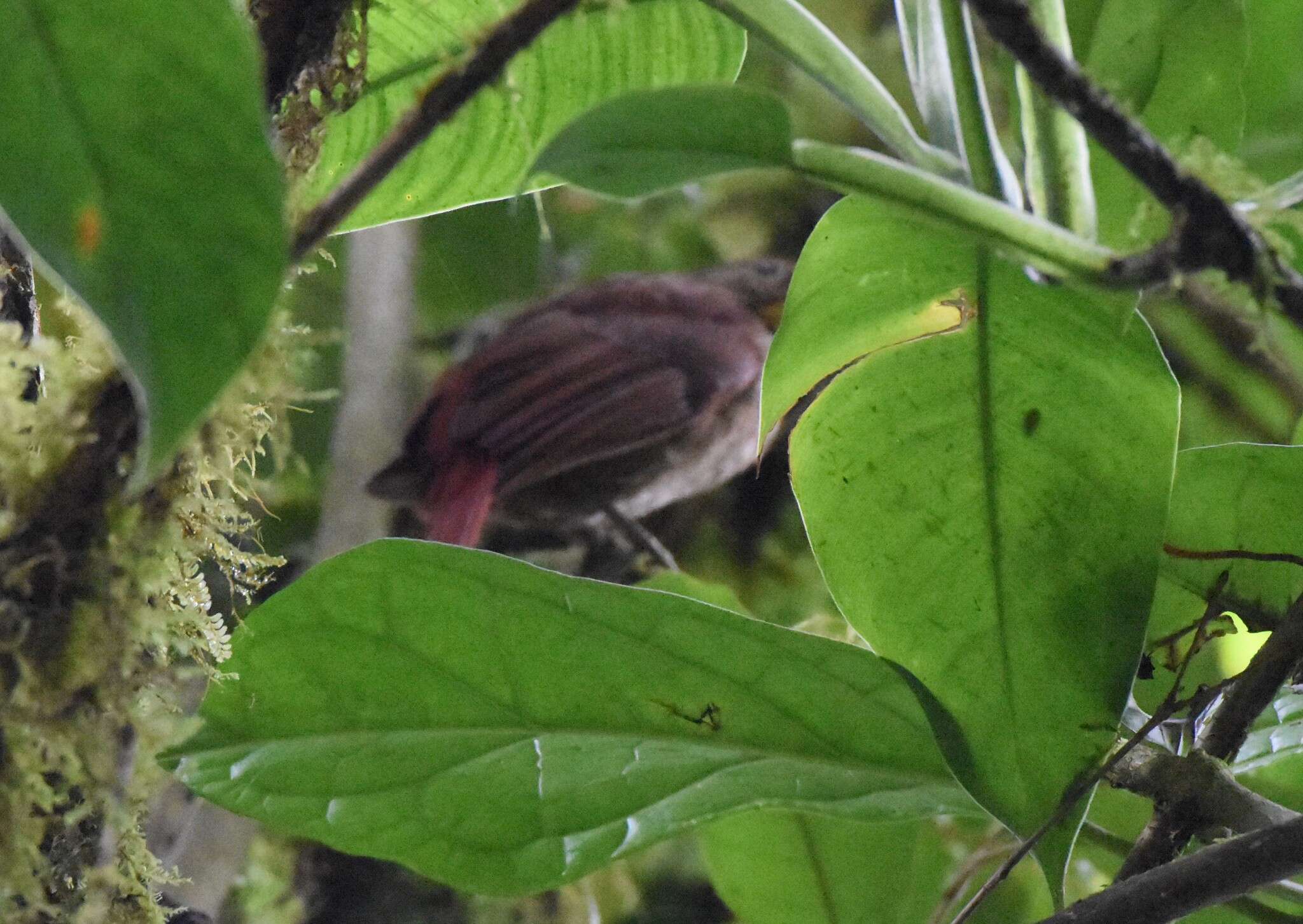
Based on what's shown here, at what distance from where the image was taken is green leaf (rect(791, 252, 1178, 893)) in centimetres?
49

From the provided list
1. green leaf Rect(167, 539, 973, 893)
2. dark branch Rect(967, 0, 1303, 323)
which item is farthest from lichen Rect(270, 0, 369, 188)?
dark branch Rect(967, 0, 1303, 323)

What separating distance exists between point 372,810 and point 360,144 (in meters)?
0.34

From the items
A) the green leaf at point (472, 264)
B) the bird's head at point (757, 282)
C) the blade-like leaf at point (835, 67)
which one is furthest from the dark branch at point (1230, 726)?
the green leaf at point (472, 264)

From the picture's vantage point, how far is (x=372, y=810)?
521 mm

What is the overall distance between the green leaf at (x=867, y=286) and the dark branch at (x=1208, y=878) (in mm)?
232

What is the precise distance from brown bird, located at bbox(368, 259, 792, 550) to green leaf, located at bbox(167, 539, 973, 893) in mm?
866

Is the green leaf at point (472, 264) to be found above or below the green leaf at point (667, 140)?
below

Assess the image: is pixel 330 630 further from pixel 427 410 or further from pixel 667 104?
pixel 427 410

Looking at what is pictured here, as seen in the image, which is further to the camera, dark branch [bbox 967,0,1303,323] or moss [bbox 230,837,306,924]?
moss [bbox 230,837,306,924]

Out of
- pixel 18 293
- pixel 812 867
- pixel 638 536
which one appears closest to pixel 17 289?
pixel 18 293

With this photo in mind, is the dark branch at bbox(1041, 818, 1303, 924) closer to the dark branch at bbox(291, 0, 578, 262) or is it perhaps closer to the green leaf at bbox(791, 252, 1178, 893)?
the green leaf at bbox(791, 252, 1178, 893)

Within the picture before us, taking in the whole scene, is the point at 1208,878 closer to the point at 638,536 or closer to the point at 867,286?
the point at 867,286

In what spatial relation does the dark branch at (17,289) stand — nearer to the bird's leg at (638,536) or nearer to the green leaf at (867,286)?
the green leaf at (867,286)

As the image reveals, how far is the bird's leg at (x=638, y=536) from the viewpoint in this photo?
64.6 inches
